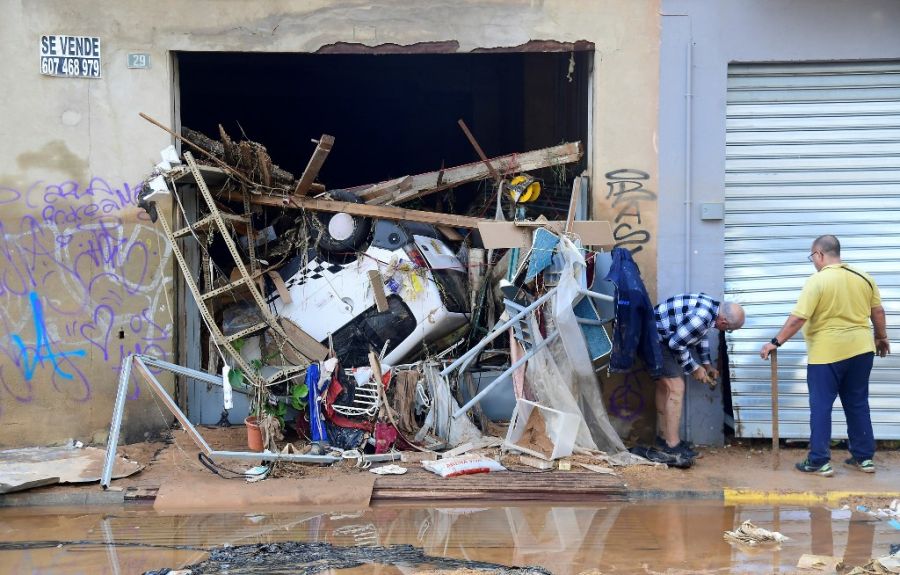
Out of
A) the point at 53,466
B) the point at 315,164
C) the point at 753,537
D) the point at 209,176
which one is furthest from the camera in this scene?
the point at 315,164

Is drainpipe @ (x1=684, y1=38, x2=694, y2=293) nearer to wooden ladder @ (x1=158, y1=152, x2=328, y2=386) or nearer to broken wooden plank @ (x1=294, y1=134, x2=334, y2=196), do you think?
broken wooden plank @ (x1=294, y1=134, x2=334, y2=196)

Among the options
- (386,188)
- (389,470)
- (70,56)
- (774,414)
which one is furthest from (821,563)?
(70,56)

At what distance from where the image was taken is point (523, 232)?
712 cm

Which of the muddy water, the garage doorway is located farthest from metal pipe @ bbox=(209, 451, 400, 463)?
the garage doorway

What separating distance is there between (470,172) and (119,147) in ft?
10.8

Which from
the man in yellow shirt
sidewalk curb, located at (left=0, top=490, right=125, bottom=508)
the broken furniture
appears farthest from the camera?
the man in yellow shirt

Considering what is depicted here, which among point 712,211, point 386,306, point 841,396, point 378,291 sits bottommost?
point 841,396

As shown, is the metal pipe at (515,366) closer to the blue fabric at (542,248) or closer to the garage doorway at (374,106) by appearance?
the blue fabric at (542,248)

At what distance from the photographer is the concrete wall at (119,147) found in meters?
7.34

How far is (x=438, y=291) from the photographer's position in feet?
25.9

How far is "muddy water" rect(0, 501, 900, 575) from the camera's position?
16.2 ft

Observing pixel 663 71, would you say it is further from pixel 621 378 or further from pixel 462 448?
pixel 462 448

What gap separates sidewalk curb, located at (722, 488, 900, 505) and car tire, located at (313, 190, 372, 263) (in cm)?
393

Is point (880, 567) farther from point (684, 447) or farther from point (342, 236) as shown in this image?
point (342, 236)
